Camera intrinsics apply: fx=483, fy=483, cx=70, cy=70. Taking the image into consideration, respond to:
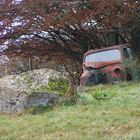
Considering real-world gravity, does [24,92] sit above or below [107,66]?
below

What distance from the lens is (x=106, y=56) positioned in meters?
16.7

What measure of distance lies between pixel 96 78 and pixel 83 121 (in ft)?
26.7

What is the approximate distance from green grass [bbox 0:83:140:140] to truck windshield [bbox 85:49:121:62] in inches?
236

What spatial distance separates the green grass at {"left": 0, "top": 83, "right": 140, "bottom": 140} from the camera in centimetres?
706

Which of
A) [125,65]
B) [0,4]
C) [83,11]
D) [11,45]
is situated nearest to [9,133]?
[125,65]

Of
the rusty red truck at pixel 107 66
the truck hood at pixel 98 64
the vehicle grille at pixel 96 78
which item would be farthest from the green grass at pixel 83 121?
the truck hood at pixel 98 64

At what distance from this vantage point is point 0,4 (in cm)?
2133

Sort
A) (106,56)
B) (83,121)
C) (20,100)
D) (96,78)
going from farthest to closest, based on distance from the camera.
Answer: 1. (106,56)
2. (96,78)
3. (20,100)
4. (83,121)

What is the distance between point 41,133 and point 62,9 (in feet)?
44.0

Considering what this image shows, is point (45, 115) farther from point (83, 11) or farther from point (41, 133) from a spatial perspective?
point (83, 11)

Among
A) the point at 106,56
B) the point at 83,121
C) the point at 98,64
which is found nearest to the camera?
the point at 83,121

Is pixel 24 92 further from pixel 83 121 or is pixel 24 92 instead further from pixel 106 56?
pixel 106 56

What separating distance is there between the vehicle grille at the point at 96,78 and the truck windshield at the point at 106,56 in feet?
2.28

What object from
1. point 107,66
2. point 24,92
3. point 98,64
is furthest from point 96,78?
point 24,92
